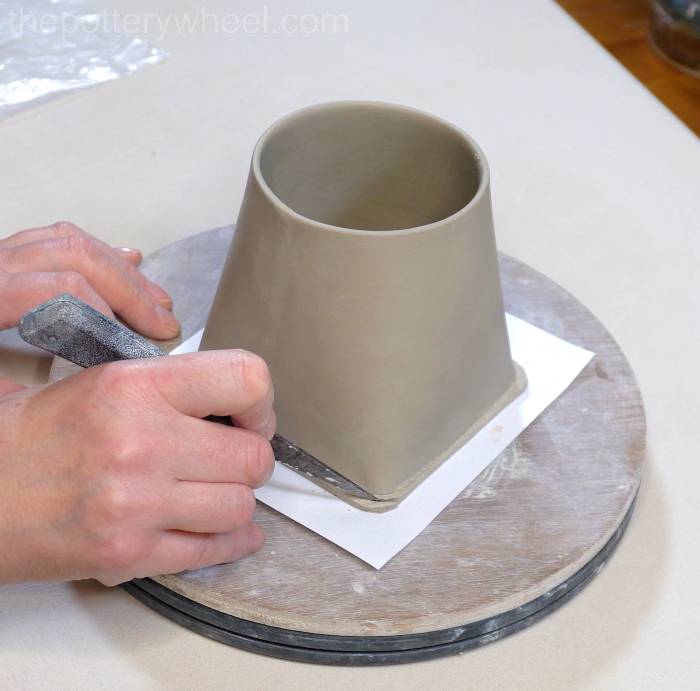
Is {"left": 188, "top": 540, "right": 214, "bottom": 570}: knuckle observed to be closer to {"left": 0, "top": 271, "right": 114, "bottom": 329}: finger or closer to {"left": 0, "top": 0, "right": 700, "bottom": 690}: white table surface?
{"left": 0, "top": 0, "right": 700, "bottom": 690}: white table surface

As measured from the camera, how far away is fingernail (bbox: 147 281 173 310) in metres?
0.70

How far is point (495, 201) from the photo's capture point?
3.03 ft

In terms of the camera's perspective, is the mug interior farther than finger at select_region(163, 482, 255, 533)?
Yes

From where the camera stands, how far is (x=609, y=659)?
0.55 metres

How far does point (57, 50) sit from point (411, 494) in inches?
29.7

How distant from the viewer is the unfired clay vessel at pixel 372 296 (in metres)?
0.53

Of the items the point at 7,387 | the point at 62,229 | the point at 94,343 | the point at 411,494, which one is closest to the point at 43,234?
the point at 62,229

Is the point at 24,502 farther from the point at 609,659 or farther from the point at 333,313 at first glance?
the point at 609,659

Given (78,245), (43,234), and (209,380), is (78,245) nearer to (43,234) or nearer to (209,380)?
(43,234)

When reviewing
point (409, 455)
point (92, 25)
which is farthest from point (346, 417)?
point (92, 25)

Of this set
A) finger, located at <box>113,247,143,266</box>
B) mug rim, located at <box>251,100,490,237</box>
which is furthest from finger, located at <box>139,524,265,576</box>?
finger, located at <box>113,247,143,266</box>

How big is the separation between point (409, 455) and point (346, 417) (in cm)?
5

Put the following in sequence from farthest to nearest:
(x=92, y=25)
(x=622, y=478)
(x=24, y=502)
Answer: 1. (x=92, y=25)
2. (x=622, y=478)
3. (x=24, y=502)

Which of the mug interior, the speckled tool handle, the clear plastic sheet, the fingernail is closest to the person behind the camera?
the speckled tool handle
